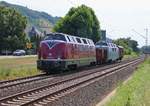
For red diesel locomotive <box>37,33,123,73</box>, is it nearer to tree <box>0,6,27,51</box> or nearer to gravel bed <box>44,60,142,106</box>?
gravel bed <box>44,60,142,106</box>

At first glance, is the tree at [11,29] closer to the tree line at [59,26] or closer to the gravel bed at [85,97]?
the tree line at [59,26]

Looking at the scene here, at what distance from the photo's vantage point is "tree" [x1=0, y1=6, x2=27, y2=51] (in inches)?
3964

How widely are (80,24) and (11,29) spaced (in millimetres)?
16021

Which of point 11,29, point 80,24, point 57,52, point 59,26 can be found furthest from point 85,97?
point 11,29

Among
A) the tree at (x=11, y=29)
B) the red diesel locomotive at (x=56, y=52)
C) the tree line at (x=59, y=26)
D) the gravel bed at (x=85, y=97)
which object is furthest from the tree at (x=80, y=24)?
the gravel bed at (x=85, y=97)

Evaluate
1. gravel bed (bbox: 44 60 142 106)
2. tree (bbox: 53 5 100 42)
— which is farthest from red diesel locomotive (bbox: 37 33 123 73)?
tree (bbox: 53 5 100 42)

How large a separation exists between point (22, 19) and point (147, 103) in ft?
312

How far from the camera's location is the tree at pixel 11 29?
101 meters

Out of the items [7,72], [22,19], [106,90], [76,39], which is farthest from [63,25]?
[106,90]

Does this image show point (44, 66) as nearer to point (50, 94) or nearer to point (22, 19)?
point (50, 94)

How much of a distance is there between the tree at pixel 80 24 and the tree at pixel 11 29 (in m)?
8.09

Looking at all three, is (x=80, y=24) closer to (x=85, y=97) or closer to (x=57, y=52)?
(x=57, y=52)

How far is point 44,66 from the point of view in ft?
112

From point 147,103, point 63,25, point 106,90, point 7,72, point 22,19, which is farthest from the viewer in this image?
point 22,19
